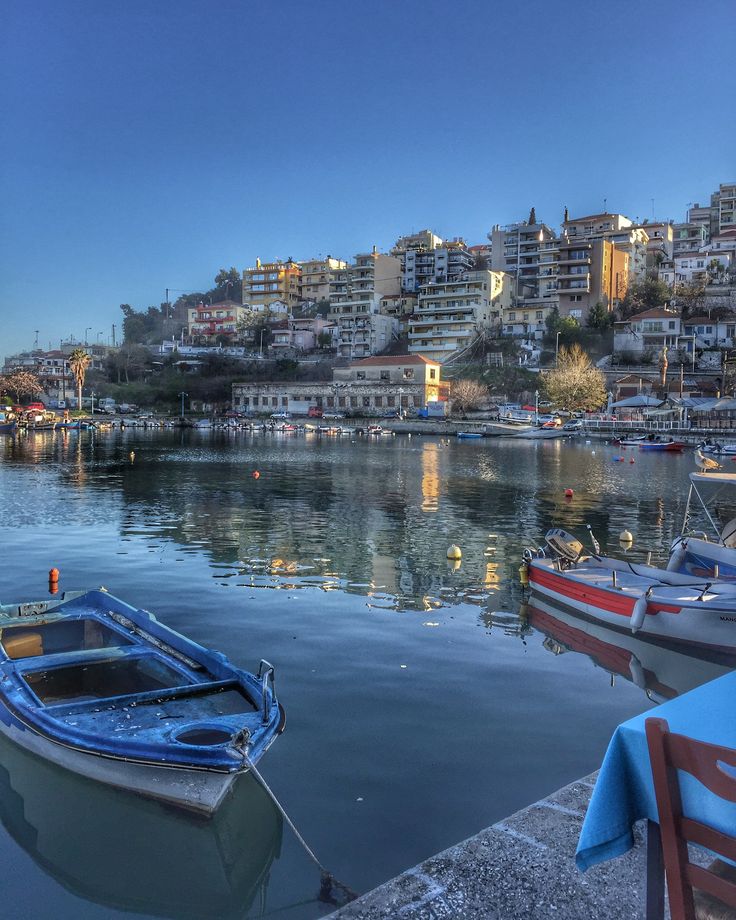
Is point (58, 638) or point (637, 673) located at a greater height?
point (58, 638)

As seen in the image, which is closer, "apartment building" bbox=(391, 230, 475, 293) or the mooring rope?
the mooring rope

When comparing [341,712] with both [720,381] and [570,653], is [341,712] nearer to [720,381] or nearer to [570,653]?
[570,653]

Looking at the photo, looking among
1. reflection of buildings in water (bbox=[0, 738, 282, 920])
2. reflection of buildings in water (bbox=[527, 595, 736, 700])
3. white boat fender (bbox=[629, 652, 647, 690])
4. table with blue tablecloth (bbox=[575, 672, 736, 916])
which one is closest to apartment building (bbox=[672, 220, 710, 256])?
reflection of buildings in water (bbox=[527, 595, 736, 700])

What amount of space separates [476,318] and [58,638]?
101460 mm

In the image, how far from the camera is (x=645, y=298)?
102 meters

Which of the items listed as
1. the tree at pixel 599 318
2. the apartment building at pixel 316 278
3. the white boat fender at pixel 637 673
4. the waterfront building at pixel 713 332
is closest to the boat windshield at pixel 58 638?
the white boat fender at pixel 637 673

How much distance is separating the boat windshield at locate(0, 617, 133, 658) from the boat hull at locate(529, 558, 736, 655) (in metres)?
8.65

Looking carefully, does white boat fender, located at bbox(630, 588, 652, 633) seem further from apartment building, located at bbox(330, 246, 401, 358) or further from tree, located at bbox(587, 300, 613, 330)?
apartment building, located at bbox(330, 246, 401, 358)

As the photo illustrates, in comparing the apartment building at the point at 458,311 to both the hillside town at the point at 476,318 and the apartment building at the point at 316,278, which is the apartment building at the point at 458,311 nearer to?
the hillside town at the point at 476,318

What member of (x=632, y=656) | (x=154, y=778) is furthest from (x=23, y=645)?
(x=632, y=656)

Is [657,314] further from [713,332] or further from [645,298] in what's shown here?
[645,298]

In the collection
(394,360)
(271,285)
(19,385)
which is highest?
(271,285)

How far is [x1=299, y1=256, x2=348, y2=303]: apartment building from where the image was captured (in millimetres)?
140750

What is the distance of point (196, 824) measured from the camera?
6.94m
